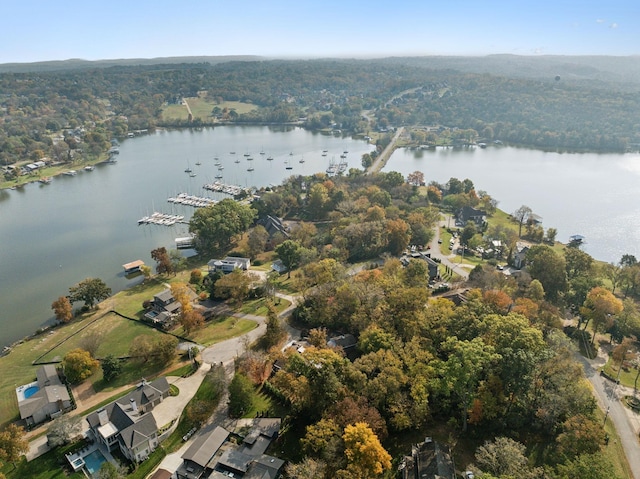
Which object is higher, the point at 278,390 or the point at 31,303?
the point at 278,390

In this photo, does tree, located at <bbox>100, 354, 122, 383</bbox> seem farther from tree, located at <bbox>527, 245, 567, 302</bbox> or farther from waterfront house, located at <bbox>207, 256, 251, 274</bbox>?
tree, located at <bbox>527, 245, 567, 302</bbox>

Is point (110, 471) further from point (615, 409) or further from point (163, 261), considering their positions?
point (615, 409)

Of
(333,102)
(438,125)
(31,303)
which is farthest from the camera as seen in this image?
(333,102)

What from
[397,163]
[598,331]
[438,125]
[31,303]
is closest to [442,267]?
[598,331]

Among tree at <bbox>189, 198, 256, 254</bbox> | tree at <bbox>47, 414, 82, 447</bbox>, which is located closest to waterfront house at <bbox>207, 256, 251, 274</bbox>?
tree at <bbox>189, 198, 256, 254</bbox>

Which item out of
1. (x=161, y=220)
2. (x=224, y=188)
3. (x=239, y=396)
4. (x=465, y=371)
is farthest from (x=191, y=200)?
(x=465, y=371)

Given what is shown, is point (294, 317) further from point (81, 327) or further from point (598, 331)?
point (598, 331)
